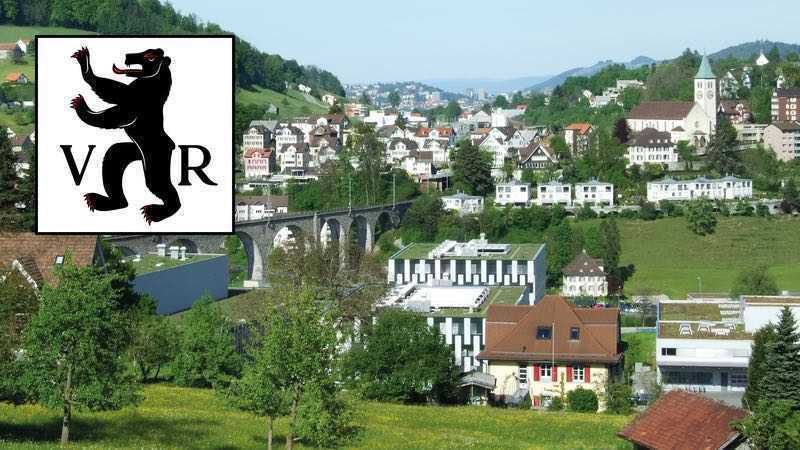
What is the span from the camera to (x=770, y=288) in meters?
49.3

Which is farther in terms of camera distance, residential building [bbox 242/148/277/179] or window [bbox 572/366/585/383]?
residential building [bbox 242/148/277/179]

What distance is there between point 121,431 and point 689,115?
246ft

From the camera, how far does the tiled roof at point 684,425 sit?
56.6 feet

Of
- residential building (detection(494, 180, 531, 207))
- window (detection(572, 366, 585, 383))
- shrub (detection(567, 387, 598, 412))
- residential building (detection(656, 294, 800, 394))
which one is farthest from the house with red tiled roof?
shrub (detection(567, 387, 598, 412))

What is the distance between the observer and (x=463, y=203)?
7219 centimetres

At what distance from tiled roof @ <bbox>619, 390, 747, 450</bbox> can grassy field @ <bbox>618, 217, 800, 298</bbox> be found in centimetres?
3684

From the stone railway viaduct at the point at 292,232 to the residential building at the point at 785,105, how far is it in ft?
95.2

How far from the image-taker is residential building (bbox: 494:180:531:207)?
72.5 m

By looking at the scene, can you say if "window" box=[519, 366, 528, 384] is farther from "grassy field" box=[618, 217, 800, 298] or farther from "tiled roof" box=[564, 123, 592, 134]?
"tiled roof" box=[564, 123, 592, 134]

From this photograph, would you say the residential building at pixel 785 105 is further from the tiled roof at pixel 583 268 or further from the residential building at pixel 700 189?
the tiled roof at pixel 583 268

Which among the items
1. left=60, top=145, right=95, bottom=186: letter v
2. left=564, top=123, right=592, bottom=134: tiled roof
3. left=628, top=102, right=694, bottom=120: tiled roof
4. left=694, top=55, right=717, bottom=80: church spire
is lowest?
left=60, top=145, right=95, bottom=186: letter v

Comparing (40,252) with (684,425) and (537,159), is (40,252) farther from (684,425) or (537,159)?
(537,159)

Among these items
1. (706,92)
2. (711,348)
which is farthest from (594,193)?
(711,348)

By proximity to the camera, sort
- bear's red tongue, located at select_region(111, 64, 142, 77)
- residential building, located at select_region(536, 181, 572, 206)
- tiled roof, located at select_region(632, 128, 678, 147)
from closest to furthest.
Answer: bear's red tongue, located at select_region(111, 64, 142, 77)
residential building, located at select_region(536, 181, 572, 206)
tiled roof, located at select_region(632, 128, 678, 147)
